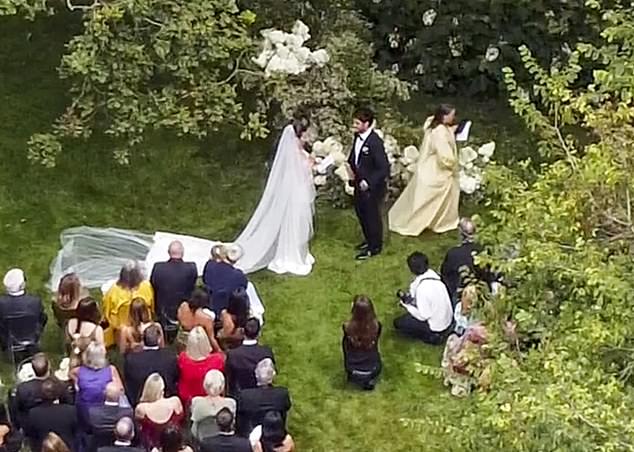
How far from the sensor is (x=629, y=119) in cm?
980

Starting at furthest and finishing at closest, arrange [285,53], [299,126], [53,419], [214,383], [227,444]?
1. [285,53]
2. [299,126]
3. [214,383]
4. [53,419]
5. [227,444]

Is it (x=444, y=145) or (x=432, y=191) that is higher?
(x=444, y=145)

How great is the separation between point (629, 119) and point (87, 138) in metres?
9.30

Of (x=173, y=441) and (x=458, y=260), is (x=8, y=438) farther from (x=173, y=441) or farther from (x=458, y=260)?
(x=458, y=260)

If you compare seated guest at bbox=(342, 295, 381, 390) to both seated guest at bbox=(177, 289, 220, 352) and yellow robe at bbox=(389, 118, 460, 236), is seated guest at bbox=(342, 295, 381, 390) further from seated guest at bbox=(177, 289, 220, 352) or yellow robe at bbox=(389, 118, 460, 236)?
yellow robe at bbox=(389, 118, 460, 236)

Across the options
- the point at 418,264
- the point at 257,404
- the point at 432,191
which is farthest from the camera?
the point at 432,191

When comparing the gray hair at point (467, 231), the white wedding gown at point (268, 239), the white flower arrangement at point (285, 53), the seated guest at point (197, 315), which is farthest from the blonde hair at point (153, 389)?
the white flower arrangement at point (285, 53)

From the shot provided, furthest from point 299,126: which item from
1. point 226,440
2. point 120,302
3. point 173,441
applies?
point 173,441

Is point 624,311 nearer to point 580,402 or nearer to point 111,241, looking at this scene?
point 580,402

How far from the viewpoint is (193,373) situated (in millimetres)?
12422

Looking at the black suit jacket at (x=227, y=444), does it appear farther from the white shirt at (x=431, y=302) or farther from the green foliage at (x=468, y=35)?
the green foliage at (x=468, y=35)

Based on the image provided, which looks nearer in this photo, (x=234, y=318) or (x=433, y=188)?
(x=234, y=318)

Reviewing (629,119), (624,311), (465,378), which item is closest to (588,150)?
(629,119)

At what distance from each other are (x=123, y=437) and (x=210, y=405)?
1.01 m
